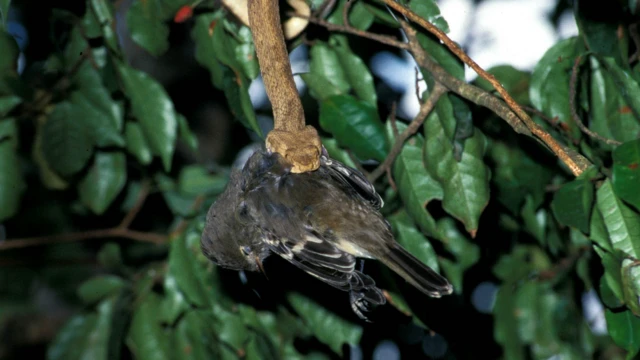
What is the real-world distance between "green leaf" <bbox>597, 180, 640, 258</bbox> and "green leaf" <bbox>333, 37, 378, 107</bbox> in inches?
33.7

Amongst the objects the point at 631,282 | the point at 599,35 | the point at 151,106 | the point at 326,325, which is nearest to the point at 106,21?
the point at 151,106

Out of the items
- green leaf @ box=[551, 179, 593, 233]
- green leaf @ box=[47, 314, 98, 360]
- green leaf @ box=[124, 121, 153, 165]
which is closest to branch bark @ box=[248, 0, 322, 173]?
green leaf @ box=[551, 179, 593, 233]

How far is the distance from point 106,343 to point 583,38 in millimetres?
2278

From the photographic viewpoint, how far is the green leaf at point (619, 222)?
1.94 meters

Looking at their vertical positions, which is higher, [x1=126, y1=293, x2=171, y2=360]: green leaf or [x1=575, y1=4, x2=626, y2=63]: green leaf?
[x1=575, y1=4, x2=626, y2=63]: green leaf

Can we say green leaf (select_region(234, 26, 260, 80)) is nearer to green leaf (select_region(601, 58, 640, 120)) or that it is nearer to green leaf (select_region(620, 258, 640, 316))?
green leaf (select_region(601, 58, 640, 120))

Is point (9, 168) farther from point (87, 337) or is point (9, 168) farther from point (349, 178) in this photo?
point (349, 178)

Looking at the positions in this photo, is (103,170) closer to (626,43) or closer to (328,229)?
(328,229)

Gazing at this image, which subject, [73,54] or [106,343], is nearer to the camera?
[73,54]

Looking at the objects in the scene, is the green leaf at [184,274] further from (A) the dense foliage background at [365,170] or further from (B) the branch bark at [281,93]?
(B) the branch bark at [281,93]

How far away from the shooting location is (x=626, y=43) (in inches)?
97.6

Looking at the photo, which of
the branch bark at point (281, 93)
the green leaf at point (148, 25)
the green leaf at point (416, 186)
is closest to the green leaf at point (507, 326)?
the green leaf at point (416, 186)

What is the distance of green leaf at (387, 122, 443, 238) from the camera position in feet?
7.84

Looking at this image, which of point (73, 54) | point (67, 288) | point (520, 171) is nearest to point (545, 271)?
point (520, 171)
